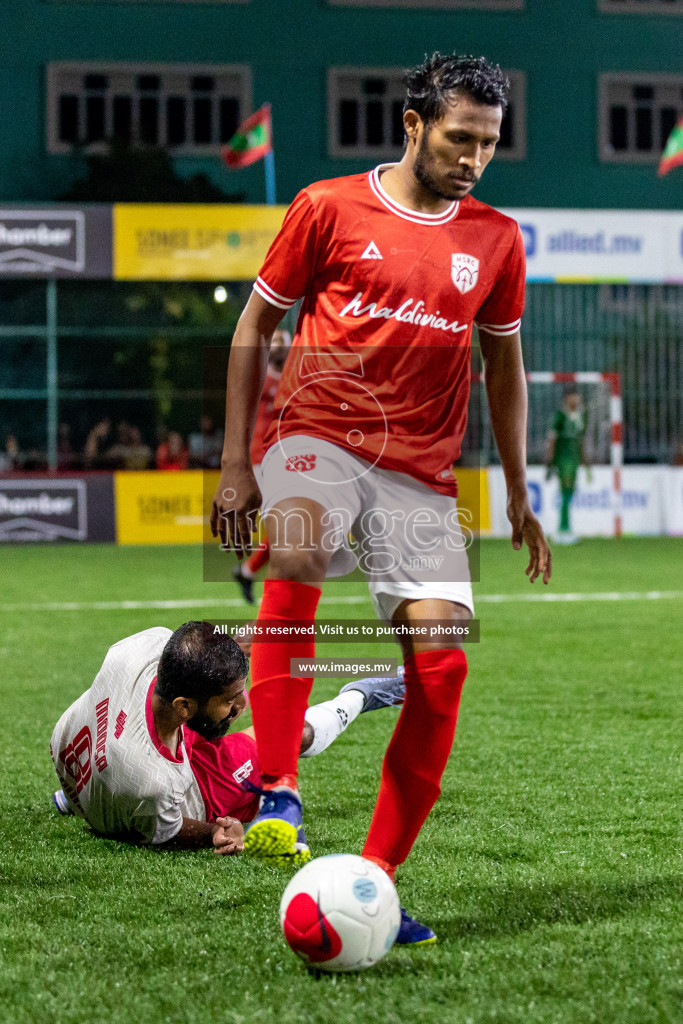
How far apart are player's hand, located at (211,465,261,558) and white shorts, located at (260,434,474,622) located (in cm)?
6

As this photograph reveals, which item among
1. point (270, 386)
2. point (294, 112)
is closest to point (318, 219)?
point (270, 386)

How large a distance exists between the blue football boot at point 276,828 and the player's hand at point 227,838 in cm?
58

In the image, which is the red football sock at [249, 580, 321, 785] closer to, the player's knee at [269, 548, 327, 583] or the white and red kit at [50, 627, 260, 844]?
the player's knee at [269, 548, 327, 583]

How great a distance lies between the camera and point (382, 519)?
308 centimetres

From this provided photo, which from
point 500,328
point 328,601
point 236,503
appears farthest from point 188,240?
point 236,503

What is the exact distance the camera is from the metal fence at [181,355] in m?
18.5

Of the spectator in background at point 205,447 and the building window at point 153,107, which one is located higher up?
the building window at point 153,107

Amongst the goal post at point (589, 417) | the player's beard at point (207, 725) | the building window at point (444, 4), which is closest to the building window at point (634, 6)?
the building window at point (444, 4)

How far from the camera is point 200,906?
3.13 meters

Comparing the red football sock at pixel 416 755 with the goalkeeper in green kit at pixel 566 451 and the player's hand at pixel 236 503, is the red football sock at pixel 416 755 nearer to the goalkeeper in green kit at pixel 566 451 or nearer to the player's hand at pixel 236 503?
the player's hand at pixel 236 503

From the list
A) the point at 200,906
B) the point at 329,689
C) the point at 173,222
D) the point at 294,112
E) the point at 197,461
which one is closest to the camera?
the point at 200,906

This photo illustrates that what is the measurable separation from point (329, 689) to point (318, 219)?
3.87 metres

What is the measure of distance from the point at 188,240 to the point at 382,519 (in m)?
14.6

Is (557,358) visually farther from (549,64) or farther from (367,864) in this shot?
(367,864)
